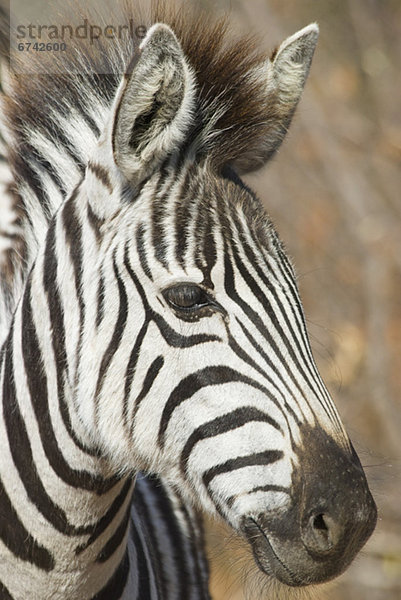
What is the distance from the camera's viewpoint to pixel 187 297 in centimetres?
281

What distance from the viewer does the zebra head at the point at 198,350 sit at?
2.72 meters

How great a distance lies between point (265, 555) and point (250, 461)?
1.16 ft

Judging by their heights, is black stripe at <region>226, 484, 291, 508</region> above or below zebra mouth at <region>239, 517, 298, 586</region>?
above

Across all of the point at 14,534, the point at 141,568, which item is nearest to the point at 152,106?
the point at 14,534

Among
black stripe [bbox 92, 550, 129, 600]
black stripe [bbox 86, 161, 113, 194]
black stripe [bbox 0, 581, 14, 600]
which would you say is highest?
black stripe [bbox 86, 161, 113, 194]

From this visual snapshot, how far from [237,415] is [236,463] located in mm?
167

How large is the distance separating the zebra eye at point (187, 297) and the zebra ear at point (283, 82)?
32.8 inches

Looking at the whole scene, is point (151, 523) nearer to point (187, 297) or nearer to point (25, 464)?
point (25, 464)

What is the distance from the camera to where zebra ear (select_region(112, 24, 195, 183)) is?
9.12ft

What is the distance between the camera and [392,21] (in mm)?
10797

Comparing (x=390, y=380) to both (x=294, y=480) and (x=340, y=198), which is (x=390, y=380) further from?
(x=294, y=480)

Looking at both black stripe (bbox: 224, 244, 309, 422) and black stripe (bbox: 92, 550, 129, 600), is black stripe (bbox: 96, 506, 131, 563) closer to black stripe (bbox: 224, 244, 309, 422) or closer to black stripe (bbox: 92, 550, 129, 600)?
black stripe (bbox: 92, 550, 129, 600)

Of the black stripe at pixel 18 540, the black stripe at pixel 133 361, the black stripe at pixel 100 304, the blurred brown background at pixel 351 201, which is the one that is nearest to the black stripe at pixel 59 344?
the black stripe at pixel 100 304

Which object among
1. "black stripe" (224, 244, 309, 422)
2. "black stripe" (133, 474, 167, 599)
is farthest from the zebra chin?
"black stripe" (133, 474, 167, 599)
